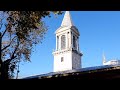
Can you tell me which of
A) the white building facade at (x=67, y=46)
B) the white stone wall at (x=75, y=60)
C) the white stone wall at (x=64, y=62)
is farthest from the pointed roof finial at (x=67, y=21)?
A: the white stone wall at (x=75, y=60)

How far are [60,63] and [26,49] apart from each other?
7187 cm

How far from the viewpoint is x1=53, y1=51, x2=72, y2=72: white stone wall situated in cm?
9475

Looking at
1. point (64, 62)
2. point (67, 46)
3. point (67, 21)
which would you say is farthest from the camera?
point (64, 62)

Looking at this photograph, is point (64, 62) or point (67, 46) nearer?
point (67, 46)

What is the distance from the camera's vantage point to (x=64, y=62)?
9656 cm

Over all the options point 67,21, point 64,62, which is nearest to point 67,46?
point 64,62

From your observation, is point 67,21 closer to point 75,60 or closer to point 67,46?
point 67,46

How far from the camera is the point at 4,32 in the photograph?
73.9 feet

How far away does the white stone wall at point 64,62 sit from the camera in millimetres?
94750

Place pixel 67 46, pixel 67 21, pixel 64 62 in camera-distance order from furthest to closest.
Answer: pixel 64 62, pixel 67 46, pixel 67 21

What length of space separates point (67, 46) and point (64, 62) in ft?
22.3
